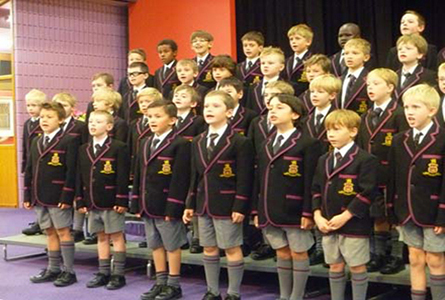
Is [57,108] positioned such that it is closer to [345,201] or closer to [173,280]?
[173,280]

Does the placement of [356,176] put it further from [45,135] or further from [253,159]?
[45,135]

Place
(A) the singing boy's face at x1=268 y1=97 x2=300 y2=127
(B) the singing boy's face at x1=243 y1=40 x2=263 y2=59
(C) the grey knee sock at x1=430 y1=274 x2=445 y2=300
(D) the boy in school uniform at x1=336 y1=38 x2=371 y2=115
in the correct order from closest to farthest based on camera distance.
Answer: (C) the grey knee sock at x1=430 y1=274 x2=445 y2=300
(A) the singing boy's face at x1=268 y1=97 x2=300 y2=127
(D) the boy in school uniform at x1=336 y1=38 x2=371 y2=115
(B) the singing boy's face at x1=243 y1=40 x2=263 y2=59

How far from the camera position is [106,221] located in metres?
4.61

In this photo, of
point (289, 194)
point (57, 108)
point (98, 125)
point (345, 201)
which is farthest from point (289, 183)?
point (57, 108)

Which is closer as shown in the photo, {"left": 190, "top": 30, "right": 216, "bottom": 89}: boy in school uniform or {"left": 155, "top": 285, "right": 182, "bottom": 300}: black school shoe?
{"left": 155, "top": 285, "right": 182, "bottom": 300}: black school shoe

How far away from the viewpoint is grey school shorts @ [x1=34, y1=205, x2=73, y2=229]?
4.80 m

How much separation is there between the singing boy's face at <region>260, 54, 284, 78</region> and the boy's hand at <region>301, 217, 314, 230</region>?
1506 millimetres

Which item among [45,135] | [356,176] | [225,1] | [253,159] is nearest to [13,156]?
[225,1]

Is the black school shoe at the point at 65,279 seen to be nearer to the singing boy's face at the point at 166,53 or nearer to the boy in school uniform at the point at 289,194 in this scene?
the boy in school uniform at the point at 289,194

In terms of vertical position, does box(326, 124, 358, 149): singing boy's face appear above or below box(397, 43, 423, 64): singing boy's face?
below

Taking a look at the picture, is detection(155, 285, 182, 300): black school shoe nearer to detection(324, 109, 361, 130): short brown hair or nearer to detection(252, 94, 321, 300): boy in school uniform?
detection(252, 94, 321, 300): boy in school uniform

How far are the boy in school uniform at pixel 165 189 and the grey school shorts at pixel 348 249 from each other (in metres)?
1.06

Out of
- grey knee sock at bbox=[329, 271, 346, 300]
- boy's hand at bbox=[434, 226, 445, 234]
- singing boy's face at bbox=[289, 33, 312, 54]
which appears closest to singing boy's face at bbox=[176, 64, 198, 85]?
singing boy's face at bbox=[289, 33, 312, 54]

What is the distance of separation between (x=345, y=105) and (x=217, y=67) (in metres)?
1.13
